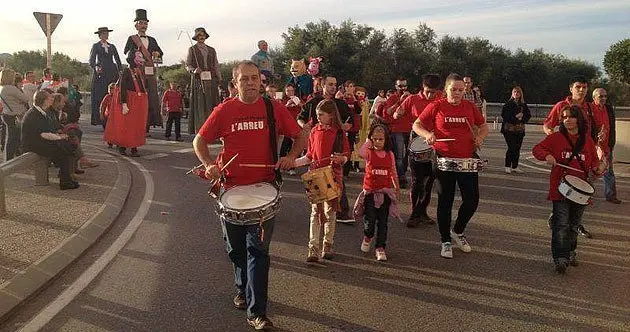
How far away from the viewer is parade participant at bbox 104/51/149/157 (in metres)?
13.3

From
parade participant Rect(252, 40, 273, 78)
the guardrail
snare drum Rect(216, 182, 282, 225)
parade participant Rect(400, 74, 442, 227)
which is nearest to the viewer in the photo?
snare drum Rect(216, 182, 282, 225)

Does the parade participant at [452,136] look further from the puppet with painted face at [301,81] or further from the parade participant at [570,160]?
the puppet with painted face at [301,81]

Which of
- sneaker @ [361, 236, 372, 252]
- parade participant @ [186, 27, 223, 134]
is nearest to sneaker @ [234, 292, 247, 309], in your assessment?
sneaker @ [361, 236, 372, 252]

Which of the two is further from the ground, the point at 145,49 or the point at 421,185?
the point at 145,49

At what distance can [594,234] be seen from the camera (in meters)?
7.65

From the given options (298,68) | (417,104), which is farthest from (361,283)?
(298,68)

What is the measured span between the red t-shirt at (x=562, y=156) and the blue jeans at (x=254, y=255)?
10.5ft

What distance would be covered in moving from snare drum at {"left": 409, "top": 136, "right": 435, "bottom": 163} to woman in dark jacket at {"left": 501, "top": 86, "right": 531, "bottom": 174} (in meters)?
5.78

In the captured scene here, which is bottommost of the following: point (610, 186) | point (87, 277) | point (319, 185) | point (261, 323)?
point (87, 277)

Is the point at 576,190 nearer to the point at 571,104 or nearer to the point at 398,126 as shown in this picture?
the point at 571,104

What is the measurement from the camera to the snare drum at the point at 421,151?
7719 millimetres

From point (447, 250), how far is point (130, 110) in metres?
9.15

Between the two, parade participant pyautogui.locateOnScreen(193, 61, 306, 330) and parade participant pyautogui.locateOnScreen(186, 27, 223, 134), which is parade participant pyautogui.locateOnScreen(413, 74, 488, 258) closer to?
parade participant pyautogui.locateOnScreen(193, 61, 306, 330)

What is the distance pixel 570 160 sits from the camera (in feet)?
20.5
